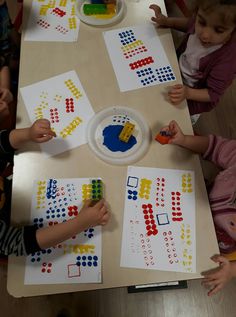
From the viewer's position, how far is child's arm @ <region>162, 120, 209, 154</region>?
94 centimetres

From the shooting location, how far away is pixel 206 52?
1.12 metres

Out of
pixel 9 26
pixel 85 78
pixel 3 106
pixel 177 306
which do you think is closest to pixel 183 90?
pixel 85 78

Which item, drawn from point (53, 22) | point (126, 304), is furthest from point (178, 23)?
point (126, 304)

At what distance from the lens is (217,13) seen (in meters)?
0.94

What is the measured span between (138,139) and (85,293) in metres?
0.86

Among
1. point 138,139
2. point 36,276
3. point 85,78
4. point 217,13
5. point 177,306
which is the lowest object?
point 177,306

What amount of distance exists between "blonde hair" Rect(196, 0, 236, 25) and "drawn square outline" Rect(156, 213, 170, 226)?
63 centimetres

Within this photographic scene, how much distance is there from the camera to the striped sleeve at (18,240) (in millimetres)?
796

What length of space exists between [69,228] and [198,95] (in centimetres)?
68

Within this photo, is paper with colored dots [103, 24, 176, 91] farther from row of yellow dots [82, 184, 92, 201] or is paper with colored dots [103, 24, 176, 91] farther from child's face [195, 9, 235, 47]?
row of yellow dots [82, 184, 92, 201]

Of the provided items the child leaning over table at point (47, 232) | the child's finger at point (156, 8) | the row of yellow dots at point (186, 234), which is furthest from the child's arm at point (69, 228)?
the child's finger at point (156, 8)

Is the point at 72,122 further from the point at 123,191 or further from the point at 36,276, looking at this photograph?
the point at 36,276

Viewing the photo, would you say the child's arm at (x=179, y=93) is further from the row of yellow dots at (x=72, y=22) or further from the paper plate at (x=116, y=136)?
the row of yellow dots at (x=72, y=22)

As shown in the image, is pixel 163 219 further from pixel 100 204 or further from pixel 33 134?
pixel 33 134
